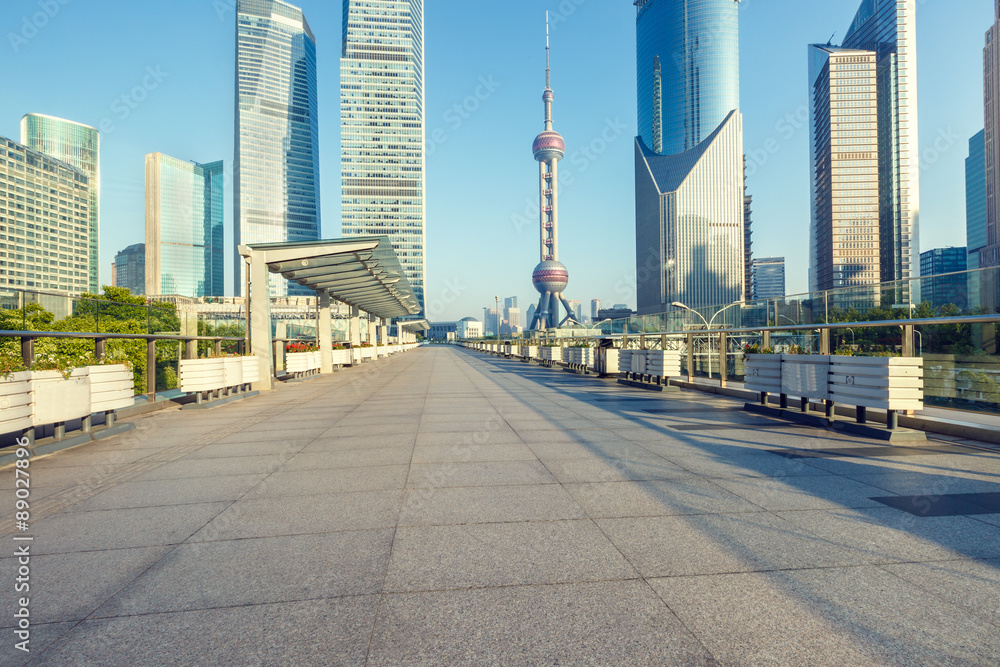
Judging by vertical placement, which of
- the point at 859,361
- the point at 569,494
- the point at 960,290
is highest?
the point at 960,290

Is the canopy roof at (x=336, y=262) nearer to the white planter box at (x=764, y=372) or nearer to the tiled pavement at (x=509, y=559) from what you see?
the tiled pavement at (x=509, y=559)

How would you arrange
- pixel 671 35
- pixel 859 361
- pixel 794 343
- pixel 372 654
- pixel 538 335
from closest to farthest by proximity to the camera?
pixel 372 654 → pixel 859 361 → pixel 794 343 → pixel 538 335 → pixel 671 35

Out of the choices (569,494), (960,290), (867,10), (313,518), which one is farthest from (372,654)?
(867,10)

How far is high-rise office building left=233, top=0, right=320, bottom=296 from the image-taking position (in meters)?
176

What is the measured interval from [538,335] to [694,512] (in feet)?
133

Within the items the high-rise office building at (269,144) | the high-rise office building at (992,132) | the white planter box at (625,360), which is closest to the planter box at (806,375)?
the white planter box at (625,360)

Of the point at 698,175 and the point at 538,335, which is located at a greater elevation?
the point at 698,175

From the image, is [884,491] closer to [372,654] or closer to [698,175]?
[372,654]

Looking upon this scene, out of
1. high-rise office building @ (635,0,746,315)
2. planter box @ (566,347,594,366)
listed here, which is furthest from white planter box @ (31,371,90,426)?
high-rise office building @ (635,0,746,315)

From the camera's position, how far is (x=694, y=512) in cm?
397

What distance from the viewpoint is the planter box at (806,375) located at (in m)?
7.65

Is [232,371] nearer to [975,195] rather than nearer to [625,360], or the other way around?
[625,360]

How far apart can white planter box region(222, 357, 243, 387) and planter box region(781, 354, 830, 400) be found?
38.2 ft

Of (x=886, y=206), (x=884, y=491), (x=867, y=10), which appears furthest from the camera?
(x=867, y=10)
